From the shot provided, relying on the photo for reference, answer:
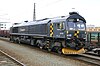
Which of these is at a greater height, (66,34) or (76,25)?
(76,25)

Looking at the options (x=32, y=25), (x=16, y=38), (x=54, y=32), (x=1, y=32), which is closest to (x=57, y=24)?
(x=54, y=32)

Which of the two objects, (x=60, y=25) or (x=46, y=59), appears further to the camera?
(x=60, y=25)

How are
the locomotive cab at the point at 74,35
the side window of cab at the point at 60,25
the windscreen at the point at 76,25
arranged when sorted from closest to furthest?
the locomotive cab at the point at 74,35, the windscreen at the point at 76,25, the side window of cab at the point at 60,25

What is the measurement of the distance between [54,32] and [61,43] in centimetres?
144

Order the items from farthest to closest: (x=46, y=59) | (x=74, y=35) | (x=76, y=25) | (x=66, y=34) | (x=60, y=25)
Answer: (x=60, y=25) < (x=76, y=25) < (x=74, y=35) < (x=66, y=34) < (x=46, y=59)

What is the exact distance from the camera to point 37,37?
928 inches

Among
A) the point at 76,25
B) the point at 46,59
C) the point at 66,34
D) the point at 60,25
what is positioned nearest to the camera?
the point at 46,59

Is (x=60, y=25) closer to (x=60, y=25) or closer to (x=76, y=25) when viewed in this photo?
(x=60, y=25)

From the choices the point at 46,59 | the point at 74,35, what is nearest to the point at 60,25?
the point at 74,35

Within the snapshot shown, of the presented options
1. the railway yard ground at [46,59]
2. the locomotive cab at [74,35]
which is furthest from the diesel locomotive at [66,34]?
the railway yard ground at [46,59]

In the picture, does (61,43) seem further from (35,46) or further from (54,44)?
(35,46)

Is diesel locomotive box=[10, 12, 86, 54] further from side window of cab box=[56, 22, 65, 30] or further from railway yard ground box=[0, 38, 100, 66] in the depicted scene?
railway yard ground box=[0, 38, 100, 66]

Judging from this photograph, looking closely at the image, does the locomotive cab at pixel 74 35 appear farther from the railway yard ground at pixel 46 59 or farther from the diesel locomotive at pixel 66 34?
the railway yard ground at pixel 46 59

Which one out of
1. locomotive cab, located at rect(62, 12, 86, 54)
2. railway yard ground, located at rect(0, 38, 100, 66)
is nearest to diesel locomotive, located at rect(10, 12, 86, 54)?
locomotive cab, located at rect(62, 12, 86, 54)
